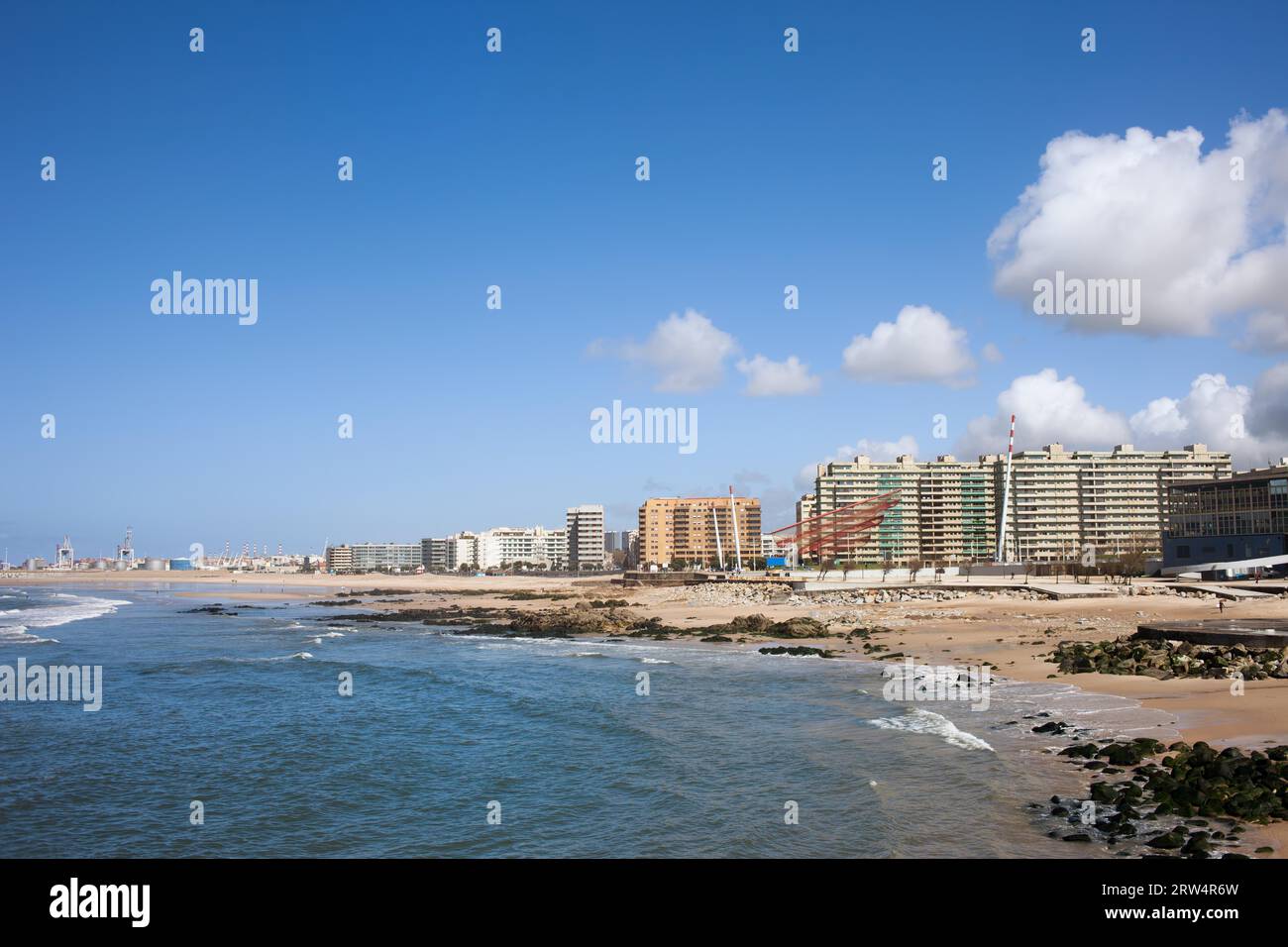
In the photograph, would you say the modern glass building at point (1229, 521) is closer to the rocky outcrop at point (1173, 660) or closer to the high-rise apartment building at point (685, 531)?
the rocky outcrop at point (1173, 660)

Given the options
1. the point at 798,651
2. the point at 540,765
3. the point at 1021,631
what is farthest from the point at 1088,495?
the point at 540,765

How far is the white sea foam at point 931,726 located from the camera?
19.0 meters

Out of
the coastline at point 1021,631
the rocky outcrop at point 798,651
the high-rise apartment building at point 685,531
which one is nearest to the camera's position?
the coastline at point 1021,631

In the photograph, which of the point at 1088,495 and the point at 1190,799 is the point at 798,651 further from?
the point at 1088,495

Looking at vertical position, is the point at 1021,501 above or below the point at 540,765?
above

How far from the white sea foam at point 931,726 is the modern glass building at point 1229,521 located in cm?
6227

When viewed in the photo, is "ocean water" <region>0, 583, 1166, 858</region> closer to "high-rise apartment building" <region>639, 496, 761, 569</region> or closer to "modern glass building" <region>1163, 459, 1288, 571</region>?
"modern glass building" <region>1163, 459, 1288, 571</region>

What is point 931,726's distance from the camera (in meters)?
21.1

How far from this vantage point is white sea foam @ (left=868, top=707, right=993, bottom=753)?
18969 millimetres

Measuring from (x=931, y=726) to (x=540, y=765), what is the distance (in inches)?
359

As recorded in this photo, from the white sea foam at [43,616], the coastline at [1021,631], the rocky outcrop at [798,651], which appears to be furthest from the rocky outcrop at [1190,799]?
the white sea foam at [43,616]
